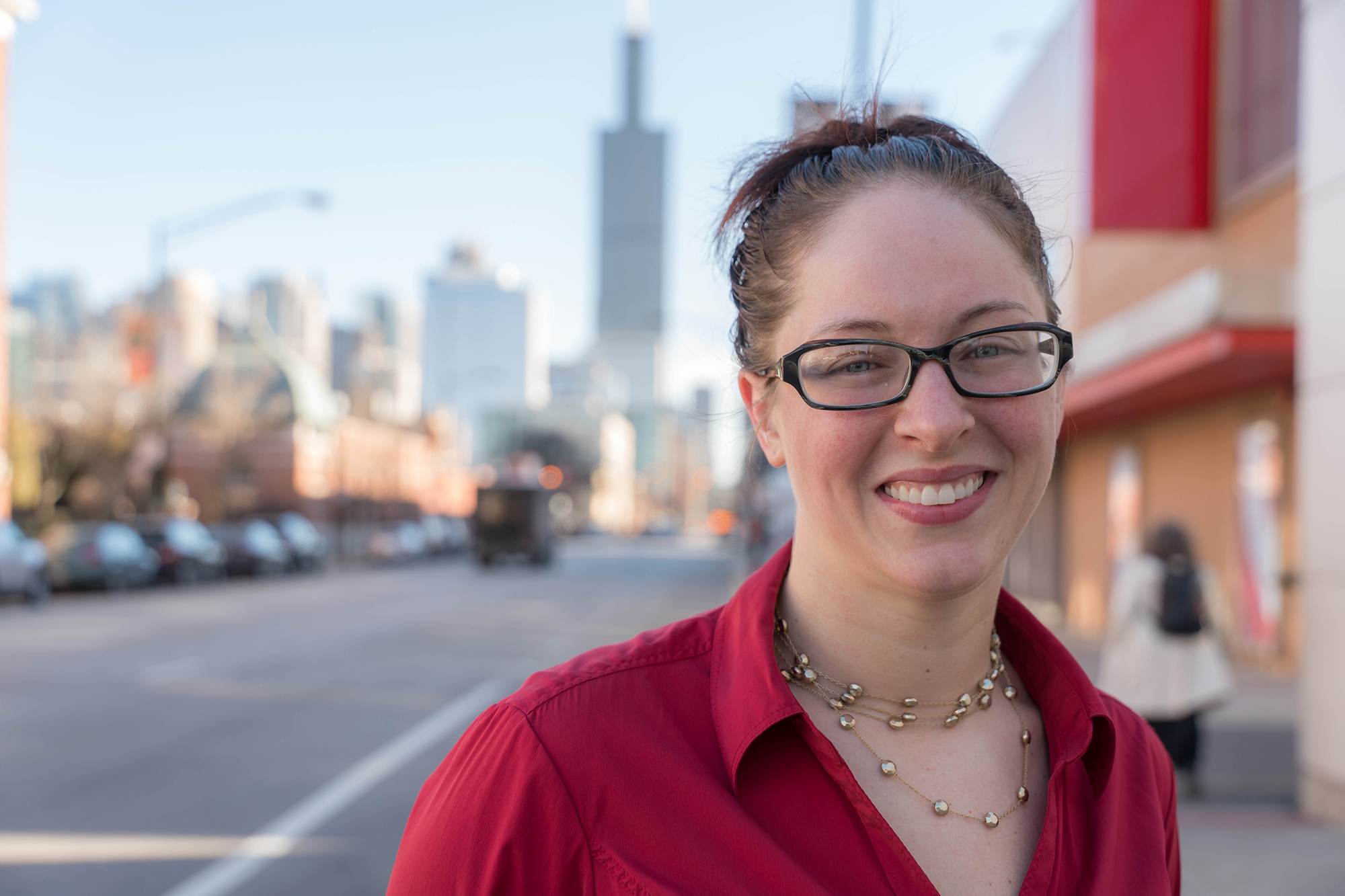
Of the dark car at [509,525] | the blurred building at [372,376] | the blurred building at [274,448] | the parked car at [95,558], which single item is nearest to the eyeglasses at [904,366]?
the parked car at [95,558]

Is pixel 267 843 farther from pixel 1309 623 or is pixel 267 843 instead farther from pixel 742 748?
pixel 1309 623

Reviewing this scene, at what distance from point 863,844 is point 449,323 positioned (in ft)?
665

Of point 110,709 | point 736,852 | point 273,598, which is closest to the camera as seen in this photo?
point 736,852

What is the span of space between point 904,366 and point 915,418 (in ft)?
0.26

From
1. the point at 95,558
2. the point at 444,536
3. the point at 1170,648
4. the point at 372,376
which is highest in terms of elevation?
the point at 372,376

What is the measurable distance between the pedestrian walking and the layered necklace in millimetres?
5770

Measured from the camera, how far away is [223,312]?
10975cm

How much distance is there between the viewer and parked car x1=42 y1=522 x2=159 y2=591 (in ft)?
76.2

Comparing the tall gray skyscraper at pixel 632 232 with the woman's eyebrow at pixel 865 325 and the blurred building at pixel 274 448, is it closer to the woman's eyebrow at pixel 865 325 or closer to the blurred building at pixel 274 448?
the woman's eyebrow at pixel 865 325

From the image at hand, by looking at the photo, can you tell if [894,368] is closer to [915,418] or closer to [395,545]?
[915,418]

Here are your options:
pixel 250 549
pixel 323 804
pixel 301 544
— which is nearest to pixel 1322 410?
pixel 323 804

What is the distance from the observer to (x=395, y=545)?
4250 centimetres

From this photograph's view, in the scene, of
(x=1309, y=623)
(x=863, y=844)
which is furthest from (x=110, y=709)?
(x=863, y=844)

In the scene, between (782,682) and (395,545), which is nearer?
(782,682)
